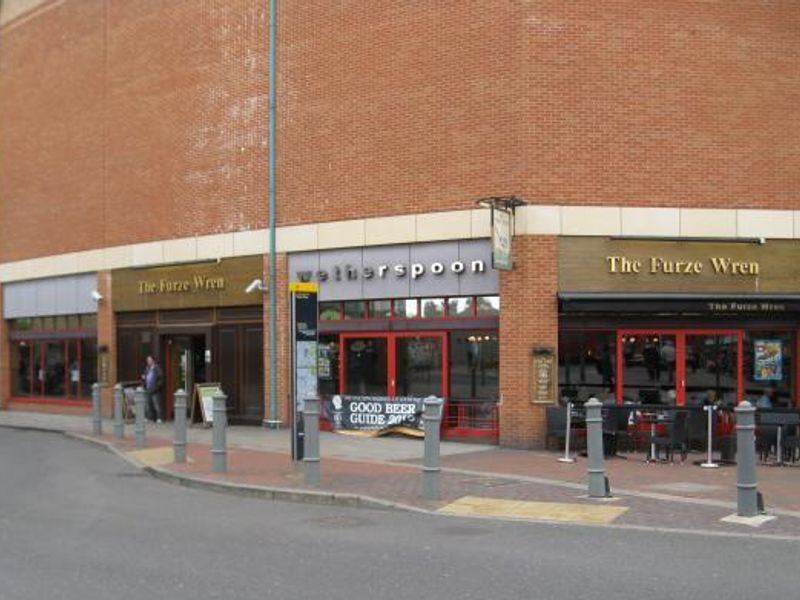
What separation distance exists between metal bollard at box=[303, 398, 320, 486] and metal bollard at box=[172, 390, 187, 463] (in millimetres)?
3206

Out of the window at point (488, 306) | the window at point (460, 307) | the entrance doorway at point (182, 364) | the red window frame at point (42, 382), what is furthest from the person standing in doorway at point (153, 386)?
the window at point (488, 306)

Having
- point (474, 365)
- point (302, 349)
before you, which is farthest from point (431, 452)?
point (474, 365)

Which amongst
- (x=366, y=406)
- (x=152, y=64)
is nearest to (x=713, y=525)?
(x=366, y=406)

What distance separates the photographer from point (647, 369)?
17328mm

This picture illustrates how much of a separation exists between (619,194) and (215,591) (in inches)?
483

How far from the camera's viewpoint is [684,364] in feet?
56.6

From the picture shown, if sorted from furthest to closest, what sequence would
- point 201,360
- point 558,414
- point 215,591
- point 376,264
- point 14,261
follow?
point 14,261, point 201,360, point 376,264, point 558,414, point 215,591

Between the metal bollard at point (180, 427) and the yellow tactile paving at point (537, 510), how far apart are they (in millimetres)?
5325

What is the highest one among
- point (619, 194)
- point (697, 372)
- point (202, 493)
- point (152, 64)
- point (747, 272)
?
point (152, 64)

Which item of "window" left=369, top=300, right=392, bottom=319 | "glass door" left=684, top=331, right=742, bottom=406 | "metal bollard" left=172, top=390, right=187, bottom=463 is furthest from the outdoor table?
"metal bollard" left=172, top=390, right=187, bottom=463

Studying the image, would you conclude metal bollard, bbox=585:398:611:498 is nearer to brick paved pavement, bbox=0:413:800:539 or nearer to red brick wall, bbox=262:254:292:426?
brick paved pavement, bbox=0:413:800:539

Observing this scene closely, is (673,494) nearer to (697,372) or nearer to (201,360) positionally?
(697,372)

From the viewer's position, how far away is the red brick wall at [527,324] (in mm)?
16844

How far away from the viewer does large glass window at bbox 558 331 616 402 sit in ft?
56.7
